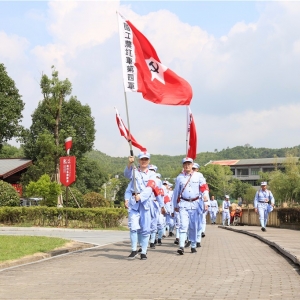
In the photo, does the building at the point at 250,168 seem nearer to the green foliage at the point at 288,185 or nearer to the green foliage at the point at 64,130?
the green foliage at the point at 288,185

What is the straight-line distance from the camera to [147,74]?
13.7 meters

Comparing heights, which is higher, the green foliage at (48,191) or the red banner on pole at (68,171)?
the red banner on pole at (68,171)

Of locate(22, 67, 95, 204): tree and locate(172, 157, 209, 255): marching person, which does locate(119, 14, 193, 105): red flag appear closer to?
locate(172, 157, 209, 255): marching person

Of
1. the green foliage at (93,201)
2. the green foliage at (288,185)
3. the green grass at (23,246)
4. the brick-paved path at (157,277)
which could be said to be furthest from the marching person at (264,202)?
the green foliage at (288,185)

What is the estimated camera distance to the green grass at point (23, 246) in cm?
1263

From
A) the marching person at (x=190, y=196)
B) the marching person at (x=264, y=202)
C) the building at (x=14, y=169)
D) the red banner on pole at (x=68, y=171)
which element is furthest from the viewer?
the building at (x=14, y=169)


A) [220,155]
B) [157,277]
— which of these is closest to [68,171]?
[157,277]

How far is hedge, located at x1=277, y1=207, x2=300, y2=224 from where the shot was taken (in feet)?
97.0

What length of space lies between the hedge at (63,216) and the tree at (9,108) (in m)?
18.4

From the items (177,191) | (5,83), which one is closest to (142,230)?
(177,191)

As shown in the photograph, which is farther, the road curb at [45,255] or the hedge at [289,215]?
the hedge at [289,215]

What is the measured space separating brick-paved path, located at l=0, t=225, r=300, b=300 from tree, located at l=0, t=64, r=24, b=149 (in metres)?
34.0

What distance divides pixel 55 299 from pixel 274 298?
8.23ft

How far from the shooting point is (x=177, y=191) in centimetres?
1412
